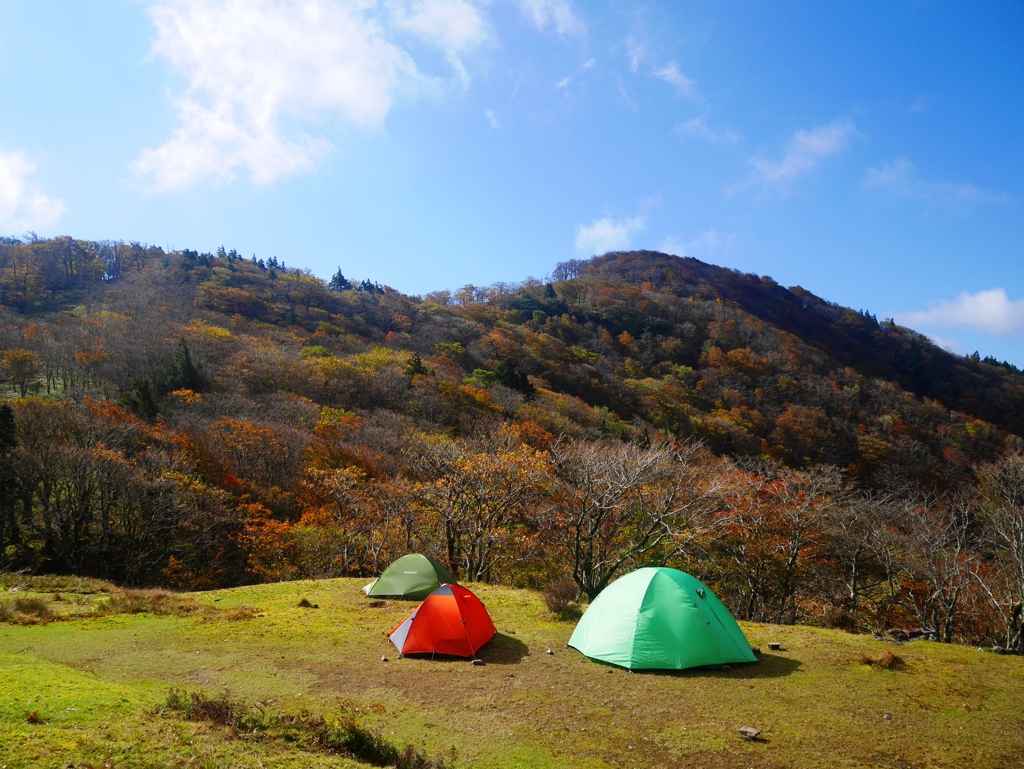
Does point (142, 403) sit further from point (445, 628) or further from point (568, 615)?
point (568, 615)

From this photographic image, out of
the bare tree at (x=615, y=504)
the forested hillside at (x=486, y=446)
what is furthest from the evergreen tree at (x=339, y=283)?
the bare tree at (x=615, y=504)

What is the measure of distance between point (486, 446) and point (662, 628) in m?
14.5

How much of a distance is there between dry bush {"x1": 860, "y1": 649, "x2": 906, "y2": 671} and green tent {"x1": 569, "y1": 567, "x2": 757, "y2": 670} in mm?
1784

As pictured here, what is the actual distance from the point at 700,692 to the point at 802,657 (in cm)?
273

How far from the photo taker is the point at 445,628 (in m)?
9.68

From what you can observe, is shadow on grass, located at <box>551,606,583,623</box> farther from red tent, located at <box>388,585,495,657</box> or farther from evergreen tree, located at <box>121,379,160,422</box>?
evergreen tree, located at <box>121,379,160,422</box>

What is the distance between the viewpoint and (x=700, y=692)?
777 centimetres

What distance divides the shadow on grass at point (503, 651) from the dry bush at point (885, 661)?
5.66 meters

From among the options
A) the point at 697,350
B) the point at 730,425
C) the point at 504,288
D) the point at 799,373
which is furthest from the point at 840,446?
the point at 504,288

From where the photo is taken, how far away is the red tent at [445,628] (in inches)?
376

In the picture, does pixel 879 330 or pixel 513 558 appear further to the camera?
pixel 879 330

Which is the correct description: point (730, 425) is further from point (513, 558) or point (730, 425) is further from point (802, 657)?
point (802, 657)

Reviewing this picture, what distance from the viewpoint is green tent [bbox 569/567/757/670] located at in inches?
343

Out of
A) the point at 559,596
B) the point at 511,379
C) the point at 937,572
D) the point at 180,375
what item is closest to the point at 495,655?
the point at 559,596
